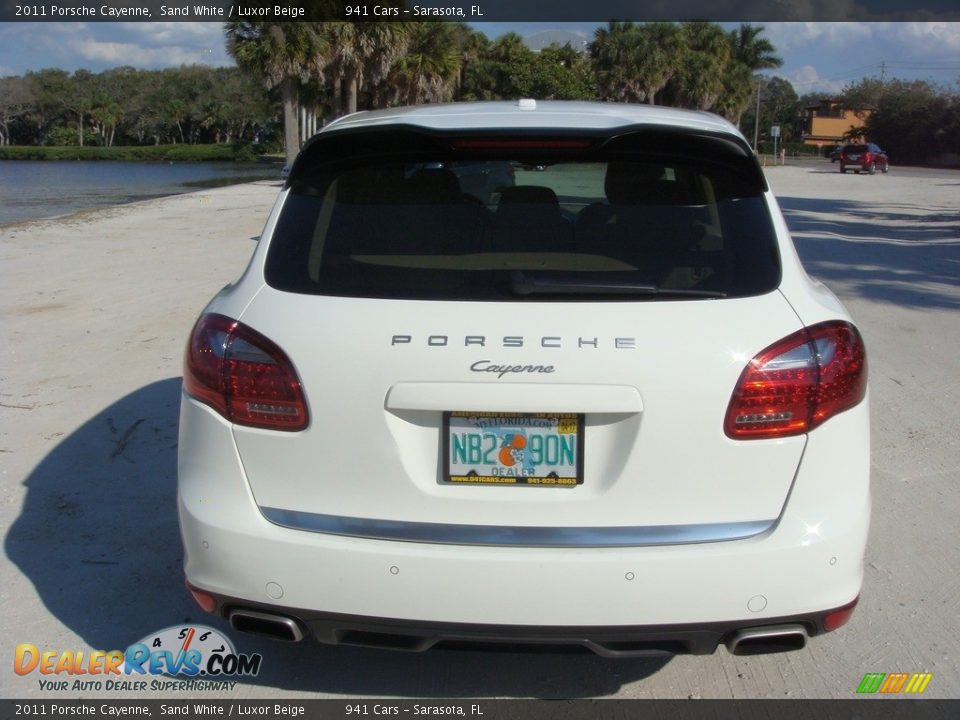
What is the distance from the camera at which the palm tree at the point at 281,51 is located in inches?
1353

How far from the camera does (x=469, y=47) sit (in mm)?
61094

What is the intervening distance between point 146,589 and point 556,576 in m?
1.97

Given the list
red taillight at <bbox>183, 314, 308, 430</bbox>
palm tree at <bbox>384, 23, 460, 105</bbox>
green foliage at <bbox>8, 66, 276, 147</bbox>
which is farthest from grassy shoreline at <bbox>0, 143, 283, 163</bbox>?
red taillight at <bbox>183, 314, 308, 430</bbox>

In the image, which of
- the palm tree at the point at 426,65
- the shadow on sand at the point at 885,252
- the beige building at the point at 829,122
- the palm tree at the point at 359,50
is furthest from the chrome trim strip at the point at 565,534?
the beige building at the point at 829,122

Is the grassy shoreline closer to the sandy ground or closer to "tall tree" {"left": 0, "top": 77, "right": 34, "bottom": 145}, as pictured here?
"tall tree" {"left": 0, "top": 77, "right": 34, "bottom": 145}

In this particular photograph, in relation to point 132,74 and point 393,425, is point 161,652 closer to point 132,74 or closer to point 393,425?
point 393,425

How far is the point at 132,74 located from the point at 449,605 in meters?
104

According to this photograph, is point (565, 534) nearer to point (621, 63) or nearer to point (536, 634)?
point (536, 634)

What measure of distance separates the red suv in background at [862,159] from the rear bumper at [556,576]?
1891 inches

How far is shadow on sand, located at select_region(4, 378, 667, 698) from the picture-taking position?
3121mm

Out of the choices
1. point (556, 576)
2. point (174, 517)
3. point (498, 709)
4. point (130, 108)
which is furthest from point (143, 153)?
point (556, 576)

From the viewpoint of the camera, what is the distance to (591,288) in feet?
8.30

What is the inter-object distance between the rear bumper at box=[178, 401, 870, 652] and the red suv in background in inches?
1891

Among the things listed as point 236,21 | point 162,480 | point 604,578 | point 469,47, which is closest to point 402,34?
point 236,21
